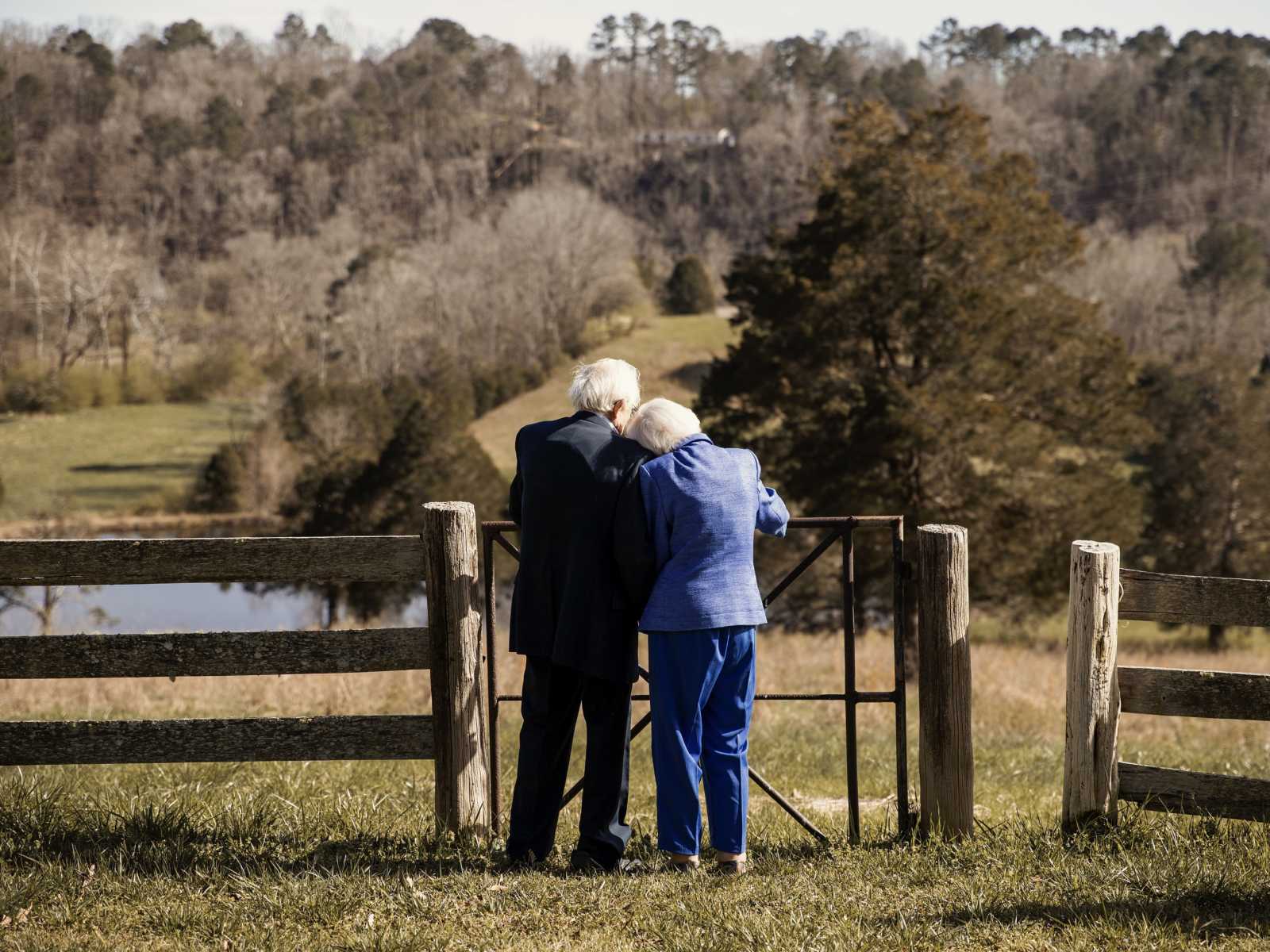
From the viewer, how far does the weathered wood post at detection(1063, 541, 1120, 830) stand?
16.7 ft

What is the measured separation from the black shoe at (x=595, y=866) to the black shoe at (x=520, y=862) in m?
0.15

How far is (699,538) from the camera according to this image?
4766 mm

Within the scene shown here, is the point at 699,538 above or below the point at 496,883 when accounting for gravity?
above

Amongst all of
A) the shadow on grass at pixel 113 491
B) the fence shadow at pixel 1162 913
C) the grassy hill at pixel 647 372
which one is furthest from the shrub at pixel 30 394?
the fence shadow at pixel 1162 913

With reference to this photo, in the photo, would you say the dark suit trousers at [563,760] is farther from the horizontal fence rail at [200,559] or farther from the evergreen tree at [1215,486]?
the evergreen tree at [1215,486]

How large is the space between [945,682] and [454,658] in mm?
2049

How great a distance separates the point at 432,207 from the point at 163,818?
120 metres

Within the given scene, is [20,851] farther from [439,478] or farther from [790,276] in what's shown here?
[439,478]

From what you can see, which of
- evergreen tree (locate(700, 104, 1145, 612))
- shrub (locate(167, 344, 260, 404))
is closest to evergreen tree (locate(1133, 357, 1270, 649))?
evergreen tree (locate(700, 104, 1145, 612))

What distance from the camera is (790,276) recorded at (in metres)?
21.5

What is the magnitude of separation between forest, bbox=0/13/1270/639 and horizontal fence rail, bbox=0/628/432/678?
15737mm

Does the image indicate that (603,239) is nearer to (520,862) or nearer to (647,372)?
(647,372)

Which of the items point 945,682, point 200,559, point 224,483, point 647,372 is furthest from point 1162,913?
point 647,372

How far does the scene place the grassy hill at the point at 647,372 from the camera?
156 feet
